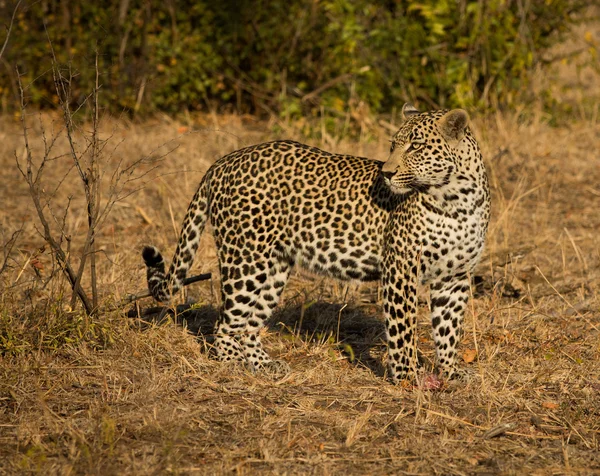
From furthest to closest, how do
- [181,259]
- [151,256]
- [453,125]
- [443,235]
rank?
[181,259]
[151,256]
[443,235]
[453,125]

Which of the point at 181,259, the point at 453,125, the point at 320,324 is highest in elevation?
the point at 453,125

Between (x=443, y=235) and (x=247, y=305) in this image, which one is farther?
(x=247, y=305)

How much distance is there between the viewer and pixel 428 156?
19.3ft

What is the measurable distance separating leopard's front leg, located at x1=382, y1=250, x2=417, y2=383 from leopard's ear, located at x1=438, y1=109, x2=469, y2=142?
2.59ft

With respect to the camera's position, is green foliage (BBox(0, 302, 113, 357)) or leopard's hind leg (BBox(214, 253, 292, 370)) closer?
green foliage (BBox(0, 302, 113, 357))

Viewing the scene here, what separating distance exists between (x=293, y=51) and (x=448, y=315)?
8503mm

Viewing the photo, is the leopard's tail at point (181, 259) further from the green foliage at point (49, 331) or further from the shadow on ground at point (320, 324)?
the green foliage at point (49, 331)

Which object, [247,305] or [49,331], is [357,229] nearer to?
[247,305]

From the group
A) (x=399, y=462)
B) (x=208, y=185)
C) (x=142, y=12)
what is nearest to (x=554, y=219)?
(x=208, y=185)

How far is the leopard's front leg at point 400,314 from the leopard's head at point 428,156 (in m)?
0.48

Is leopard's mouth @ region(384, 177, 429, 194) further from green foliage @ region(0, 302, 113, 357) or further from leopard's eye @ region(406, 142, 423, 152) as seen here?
green foliage @ region(0, 302, 113, 357)

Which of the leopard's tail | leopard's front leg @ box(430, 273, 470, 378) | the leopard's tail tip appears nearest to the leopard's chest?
leopard's front leg @ box(430, 273, 470, 378)

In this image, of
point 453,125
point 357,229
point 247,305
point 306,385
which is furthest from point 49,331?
point 453,125

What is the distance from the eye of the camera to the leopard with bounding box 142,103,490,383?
19.6ft
